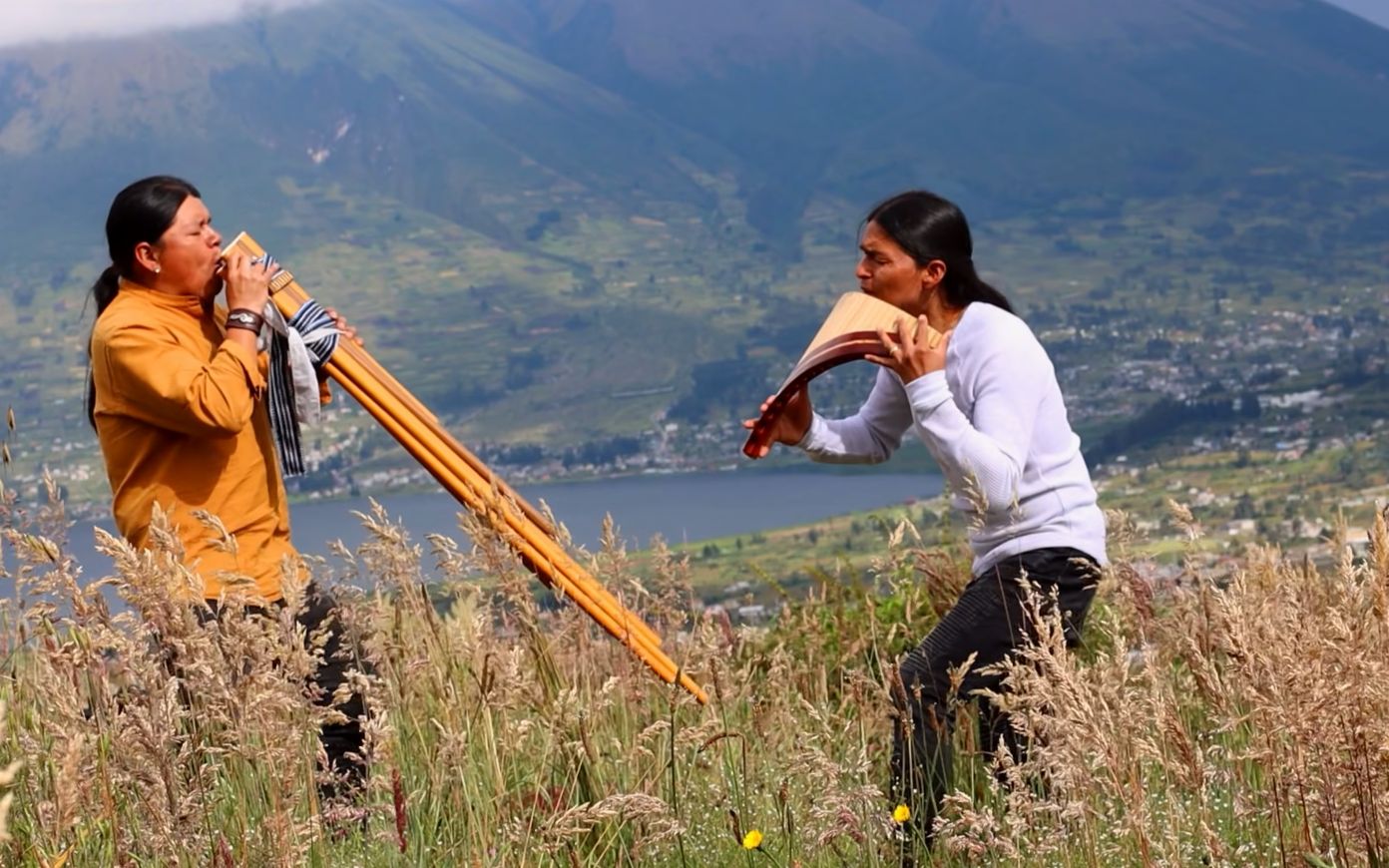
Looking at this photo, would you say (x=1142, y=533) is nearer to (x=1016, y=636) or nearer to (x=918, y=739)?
(x=1016, y=636)

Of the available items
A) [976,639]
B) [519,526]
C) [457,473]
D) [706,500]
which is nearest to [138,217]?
[457,473]

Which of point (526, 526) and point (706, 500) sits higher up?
point (526, 526)

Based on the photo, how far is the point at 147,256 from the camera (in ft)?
15.6

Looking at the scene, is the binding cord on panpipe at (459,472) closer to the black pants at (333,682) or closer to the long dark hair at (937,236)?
the black pants at (333,682)

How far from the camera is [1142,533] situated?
5.28 m

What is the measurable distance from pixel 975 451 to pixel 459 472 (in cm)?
161

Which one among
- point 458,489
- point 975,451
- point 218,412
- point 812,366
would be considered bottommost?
point 458,489

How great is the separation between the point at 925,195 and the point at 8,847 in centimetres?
288

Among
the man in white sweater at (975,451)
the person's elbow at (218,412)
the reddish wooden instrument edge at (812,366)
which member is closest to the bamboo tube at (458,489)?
the person's elbow at (218,412)

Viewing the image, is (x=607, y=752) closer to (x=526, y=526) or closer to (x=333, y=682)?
(x=526, y=526)

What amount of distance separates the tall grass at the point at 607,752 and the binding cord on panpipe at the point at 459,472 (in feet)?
0.40

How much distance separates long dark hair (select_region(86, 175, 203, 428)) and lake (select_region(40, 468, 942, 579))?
303 ft

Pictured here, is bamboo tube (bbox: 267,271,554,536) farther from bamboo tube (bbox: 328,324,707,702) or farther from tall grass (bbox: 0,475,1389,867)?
tall grass (bbox: 0,475,1389,867)

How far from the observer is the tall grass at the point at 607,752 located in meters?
2.71
